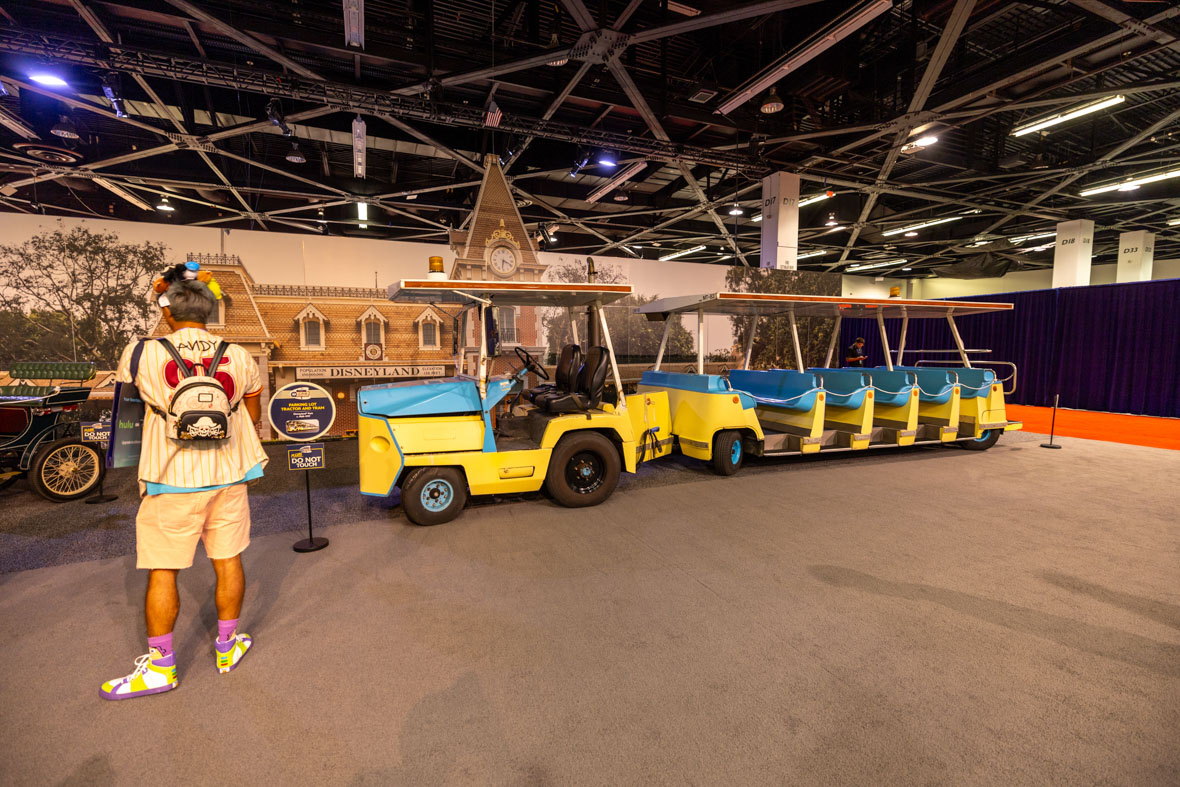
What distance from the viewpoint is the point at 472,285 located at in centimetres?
417

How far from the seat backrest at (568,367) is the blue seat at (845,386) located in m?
3.68

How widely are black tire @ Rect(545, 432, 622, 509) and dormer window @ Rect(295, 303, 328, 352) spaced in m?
8.50

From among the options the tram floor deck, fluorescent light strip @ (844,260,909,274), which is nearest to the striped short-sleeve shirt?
the tram floor deck

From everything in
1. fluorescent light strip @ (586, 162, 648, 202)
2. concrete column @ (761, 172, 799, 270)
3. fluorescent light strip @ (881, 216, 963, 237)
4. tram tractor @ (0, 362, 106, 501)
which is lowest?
tram tractor @ (0, 362, 106, 501)

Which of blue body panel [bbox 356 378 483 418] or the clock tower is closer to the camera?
blue body panel [bbox 356 378 483 418]

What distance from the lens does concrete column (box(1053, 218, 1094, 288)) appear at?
15.0 m

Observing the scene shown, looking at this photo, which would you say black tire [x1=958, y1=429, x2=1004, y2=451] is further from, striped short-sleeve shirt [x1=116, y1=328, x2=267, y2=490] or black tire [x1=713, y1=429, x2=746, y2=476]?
striped short-sleeve shirt [x1=116, y1=328, x2=267, y2=490]

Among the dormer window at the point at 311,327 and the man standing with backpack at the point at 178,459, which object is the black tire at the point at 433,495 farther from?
the dormer window at the point at 311,327

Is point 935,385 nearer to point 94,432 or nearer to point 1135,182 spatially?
point 1135,182

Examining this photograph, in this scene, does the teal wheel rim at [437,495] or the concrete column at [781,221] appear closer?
the teal wheel rim at [437,495]

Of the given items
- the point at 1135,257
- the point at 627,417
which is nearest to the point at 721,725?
the point at 627,417

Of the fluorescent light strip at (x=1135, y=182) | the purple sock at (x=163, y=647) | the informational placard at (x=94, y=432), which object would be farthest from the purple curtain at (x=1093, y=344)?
the informational placard at (x=94, y=432)

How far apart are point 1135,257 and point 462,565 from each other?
25.2m

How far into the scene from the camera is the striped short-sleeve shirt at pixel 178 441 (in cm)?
219
